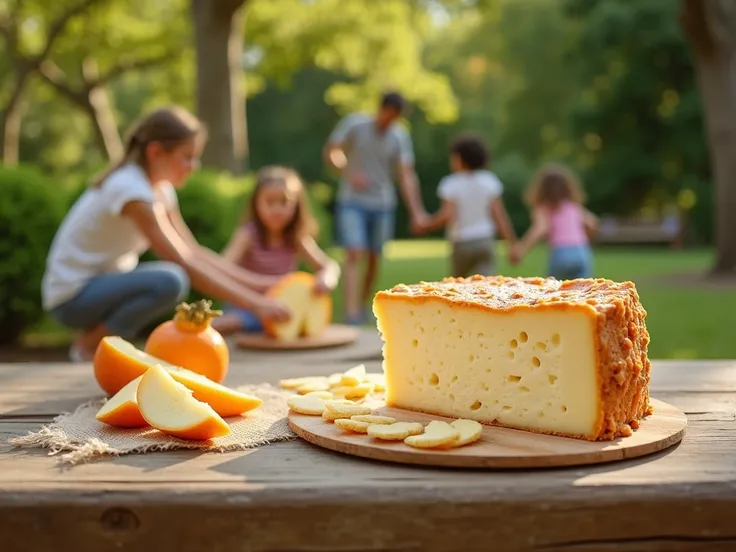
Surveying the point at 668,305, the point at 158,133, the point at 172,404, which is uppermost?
the point at 158,133

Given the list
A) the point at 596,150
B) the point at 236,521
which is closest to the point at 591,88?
the point at 596,150

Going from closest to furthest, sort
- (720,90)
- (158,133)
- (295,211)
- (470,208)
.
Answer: (158,133) → (295,211) → (470,208) → (720,90)

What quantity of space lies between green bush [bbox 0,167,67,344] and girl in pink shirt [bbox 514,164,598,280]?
411cm

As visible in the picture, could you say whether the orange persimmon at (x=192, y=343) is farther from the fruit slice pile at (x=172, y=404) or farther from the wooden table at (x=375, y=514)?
the wooden table at (x=375, y=514)

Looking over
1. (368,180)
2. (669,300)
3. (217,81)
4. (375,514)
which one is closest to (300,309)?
(375,514)

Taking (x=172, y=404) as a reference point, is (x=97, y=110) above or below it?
above

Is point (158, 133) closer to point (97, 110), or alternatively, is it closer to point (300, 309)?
point (300, 309)

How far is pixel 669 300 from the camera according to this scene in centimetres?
1073

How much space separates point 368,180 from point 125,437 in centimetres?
672

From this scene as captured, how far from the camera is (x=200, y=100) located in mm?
12000

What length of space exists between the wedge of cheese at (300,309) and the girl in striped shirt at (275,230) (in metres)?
1.06

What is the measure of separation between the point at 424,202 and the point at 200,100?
25.0 m

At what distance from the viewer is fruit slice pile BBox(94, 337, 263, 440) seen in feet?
6.18

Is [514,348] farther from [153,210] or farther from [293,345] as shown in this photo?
[153,210]
